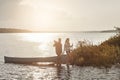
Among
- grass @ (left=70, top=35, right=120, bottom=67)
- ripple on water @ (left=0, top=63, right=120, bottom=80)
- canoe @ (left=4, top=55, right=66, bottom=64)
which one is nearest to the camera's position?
ripple on water @ (left=0, top=63, right=120, bottom=80)

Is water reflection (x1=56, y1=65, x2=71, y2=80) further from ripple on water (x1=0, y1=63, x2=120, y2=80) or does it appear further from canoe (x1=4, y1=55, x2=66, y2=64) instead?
canoe (x1=4, y1=55, x2=66, y2=64)

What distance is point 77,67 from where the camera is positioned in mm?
46281

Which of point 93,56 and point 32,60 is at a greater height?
point 93,56

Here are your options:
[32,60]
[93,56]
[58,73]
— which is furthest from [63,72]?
[32,60]

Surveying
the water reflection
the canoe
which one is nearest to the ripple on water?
the water reflection

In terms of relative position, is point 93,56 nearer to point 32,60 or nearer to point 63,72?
point 63,72

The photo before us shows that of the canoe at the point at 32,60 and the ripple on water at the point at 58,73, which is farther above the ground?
the canoe at the point at 32,60

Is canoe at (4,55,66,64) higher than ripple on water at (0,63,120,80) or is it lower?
higher

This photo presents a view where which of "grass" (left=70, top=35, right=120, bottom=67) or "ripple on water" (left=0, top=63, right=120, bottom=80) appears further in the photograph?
"grass" (left=70, top=35, right=120, bottom=67)

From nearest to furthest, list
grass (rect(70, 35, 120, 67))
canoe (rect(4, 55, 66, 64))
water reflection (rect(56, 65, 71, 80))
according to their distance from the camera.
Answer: water reflection (rect(56, 65, 71, 80))
grass (rect(70, 35, 120, 67))
canoe (rect(4, 55, 66, 64))

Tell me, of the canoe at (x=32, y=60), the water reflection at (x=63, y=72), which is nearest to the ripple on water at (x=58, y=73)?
the water reflection at (x=63, y=72)

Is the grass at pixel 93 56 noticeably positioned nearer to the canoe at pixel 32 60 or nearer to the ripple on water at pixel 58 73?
the ripple on water at pixel 58 73

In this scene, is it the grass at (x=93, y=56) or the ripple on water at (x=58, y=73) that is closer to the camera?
the ripple on water at (x=58, y=73)

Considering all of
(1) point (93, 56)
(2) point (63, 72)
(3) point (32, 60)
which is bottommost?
(2) point (63, 72)
